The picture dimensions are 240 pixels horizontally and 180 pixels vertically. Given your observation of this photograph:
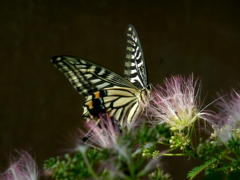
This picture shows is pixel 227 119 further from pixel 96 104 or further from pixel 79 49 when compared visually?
pixel 79 49

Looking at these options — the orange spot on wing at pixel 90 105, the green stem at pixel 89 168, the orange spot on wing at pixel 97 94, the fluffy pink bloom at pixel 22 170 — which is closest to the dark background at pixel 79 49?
the orange spot on wing at pixel 97 94

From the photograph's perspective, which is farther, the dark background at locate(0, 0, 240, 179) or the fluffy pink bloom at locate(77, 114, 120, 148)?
the dark background at locate(0, 0, 240, 179)

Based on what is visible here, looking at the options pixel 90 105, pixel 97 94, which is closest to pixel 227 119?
pixel 90 105

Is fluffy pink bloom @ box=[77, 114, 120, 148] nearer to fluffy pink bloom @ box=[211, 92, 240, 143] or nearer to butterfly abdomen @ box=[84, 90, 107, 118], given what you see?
fluffy pink bloom @ box=[211, 92, 240, 143]

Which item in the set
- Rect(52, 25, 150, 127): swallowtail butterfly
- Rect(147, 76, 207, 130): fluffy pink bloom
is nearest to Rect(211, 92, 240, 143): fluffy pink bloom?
Rect(147, 76, 207, 130): fluffy pink bloom

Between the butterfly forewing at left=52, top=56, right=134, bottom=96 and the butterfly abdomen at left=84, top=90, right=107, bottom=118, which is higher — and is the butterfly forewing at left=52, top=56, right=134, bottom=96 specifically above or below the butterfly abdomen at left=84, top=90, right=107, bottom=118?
above

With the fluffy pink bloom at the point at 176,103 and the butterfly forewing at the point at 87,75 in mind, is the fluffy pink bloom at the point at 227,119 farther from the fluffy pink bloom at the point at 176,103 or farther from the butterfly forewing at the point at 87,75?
the butterfly forewing at the point at 87,75
